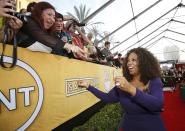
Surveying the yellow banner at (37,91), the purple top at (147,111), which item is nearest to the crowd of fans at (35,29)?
the yellow banner at (37,91)

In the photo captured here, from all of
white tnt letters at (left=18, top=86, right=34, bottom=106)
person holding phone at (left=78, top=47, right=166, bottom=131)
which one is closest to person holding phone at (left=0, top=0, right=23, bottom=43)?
white tnt letters at (left=18, top=86, right=34, bottom=106)

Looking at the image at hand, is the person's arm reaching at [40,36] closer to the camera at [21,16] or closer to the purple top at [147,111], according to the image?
the camera at [21,16]

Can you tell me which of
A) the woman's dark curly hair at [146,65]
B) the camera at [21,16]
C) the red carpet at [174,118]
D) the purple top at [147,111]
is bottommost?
the red carpet at [174,118]

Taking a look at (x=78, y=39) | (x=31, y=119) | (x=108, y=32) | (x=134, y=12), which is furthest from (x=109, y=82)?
(x=134, y=12)

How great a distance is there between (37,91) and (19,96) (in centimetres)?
27

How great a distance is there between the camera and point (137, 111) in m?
2.68

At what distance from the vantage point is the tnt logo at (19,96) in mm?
2169

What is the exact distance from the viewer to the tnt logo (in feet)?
7.12

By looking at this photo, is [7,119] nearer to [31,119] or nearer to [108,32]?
[31,119]

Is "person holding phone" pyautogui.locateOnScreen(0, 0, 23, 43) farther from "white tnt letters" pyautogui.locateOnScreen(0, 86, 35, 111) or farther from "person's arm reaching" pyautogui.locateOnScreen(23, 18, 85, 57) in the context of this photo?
"white tnt letters" pyautogui.locateOnScreen(0, 86, 35, 111)

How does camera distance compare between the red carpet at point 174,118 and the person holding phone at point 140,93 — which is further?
the red carpet at point 174,118

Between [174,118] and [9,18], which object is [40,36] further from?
[174,118]

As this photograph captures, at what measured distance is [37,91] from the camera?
255cm

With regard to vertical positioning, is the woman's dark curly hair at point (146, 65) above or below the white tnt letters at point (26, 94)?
above
